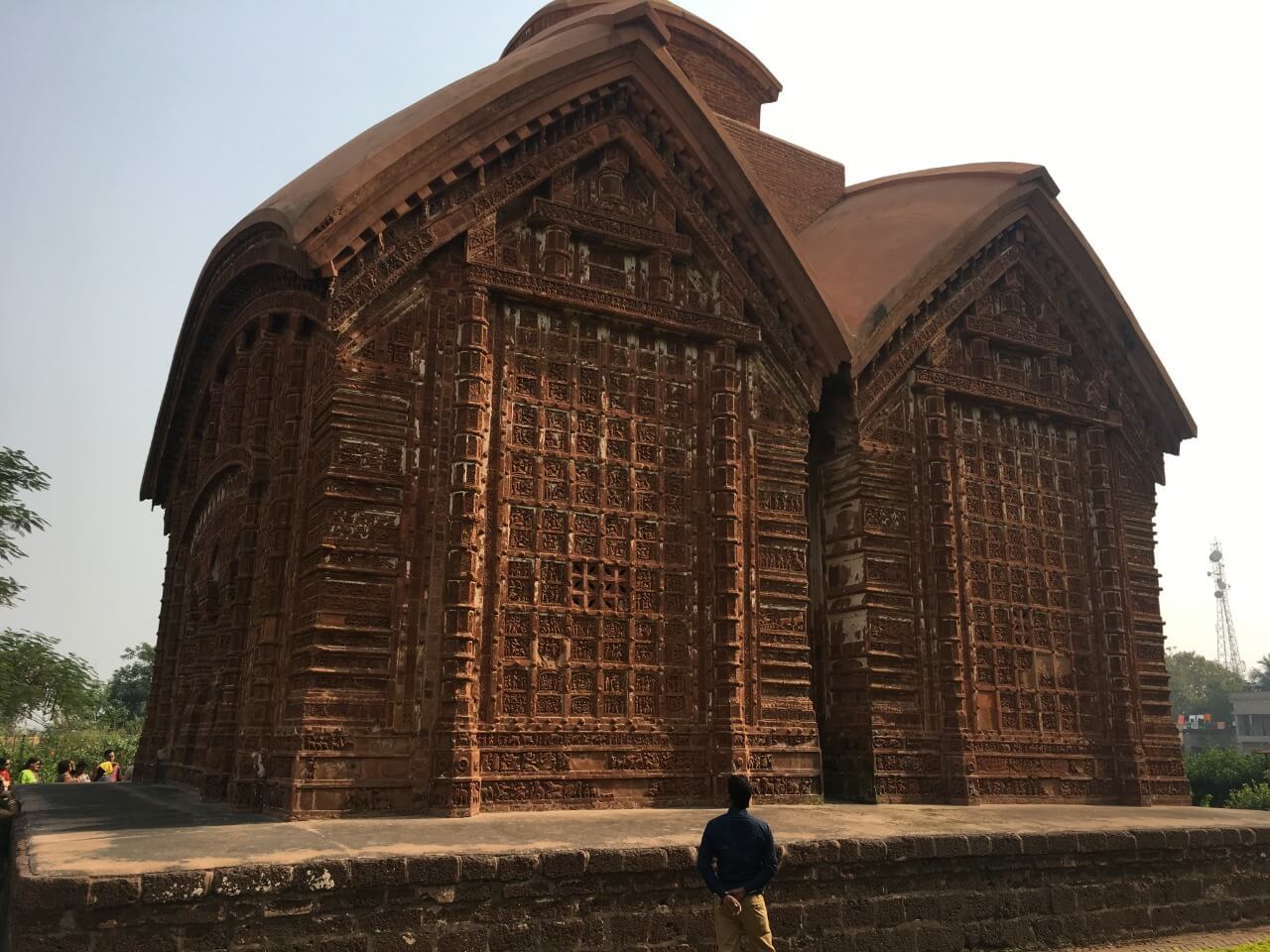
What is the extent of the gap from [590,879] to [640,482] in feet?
15.1

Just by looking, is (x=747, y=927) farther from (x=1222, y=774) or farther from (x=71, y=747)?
(x=71, y=747)

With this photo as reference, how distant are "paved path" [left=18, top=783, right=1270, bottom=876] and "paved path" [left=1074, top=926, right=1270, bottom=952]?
94 cm

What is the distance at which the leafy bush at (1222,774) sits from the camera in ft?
67.2

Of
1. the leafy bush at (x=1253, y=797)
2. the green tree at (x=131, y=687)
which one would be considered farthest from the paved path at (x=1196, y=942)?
the green tree at (x=131, y=687)

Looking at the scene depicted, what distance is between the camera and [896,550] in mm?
11617

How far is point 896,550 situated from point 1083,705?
3.47 metres

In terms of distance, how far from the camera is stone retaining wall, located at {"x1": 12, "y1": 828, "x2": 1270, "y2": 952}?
5137 millimetres

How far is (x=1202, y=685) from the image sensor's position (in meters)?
94.4

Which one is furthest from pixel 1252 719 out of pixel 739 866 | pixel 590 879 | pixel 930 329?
pixel 739 866

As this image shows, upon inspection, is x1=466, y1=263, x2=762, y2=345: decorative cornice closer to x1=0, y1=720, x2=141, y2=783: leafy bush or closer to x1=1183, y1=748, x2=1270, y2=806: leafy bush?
x1=1183, y1=748, x2=1270, y2=806: leafy bush

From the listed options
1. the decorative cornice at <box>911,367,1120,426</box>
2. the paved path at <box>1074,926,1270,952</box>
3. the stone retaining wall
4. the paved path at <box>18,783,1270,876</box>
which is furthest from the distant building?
the paved path at <box>18,783,1270,876</box>

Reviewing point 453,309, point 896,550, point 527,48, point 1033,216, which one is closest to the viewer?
point 453,309

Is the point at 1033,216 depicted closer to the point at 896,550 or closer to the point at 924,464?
the point at 924,464

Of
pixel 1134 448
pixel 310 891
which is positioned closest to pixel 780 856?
pixel 310 891
